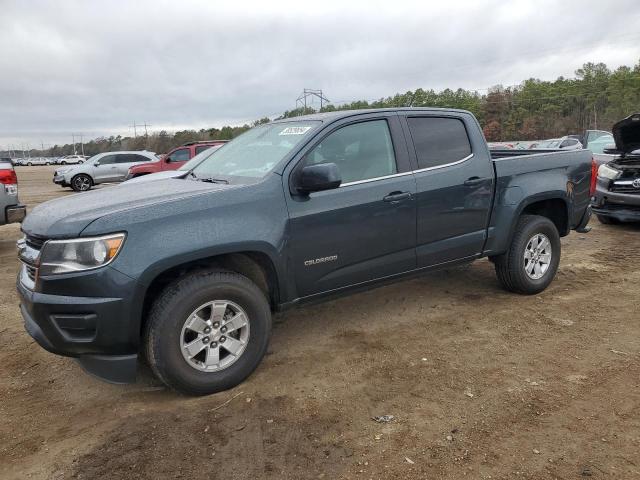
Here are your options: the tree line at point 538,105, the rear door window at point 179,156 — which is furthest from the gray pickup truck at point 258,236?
the tree line at point 538,105

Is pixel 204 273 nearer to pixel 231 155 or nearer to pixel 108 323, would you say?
pixel 108 323

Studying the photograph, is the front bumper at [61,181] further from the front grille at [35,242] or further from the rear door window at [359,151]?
the rear door window at [359,151]

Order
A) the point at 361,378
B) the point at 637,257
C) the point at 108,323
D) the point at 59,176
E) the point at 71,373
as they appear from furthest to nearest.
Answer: the point at 59,176, the point at 637,257, the point at 71,373, the point at 361,378, the point at 108,323

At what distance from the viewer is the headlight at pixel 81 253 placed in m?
2.89

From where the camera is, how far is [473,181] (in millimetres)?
4453

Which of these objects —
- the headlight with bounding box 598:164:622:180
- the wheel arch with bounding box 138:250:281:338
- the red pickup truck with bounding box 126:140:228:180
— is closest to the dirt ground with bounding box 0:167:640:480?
the wheel arch with bounding box 138:250:281:338

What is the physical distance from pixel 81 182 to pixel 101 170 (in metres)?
0.95

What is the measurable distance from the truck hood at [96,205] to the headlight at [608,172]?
7.13 m

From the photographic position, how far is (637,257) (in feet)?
21.5

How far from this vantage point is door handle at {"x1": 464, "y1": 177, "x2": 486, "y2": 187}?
4.41 m

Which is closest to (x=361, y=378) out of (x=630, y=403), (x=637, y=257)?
(x=630, y=403)

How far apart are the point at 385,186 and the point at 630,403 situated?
214 cm

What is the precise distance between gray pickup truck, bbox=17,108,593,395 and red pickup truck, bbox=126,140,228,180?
1202 cm

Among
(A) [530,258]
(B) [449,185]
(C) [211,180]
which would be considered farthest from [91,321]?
(A) [530,258]
